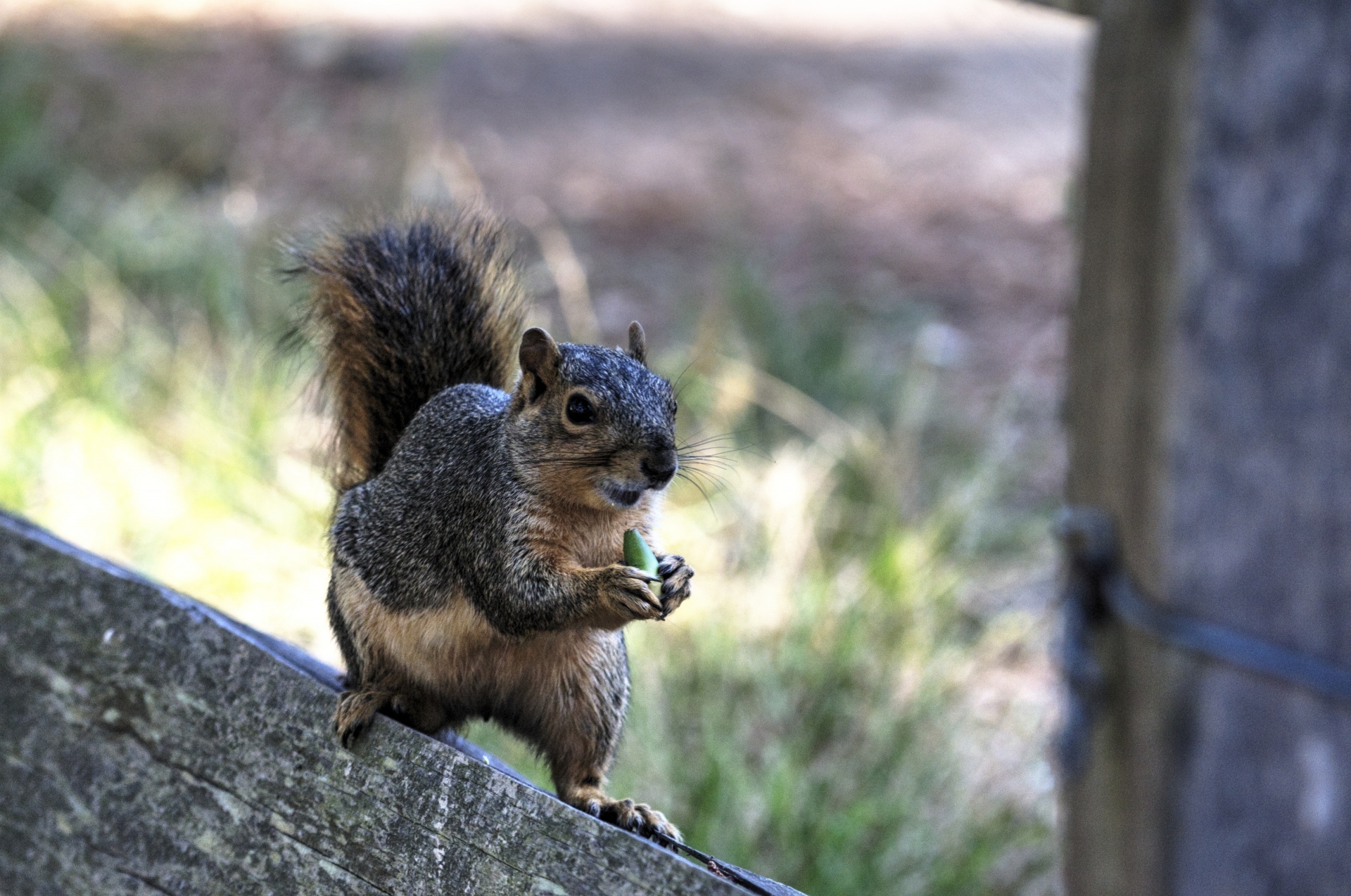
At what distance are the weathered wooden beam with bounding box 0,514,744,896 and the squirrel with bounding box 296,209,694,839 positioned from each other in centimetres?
6

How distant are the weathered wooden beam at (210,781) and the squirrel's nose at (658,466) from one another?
27 cm

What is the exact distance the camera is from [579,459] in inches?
45.1

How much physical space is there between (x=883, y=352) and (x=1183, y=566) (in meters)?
3.13

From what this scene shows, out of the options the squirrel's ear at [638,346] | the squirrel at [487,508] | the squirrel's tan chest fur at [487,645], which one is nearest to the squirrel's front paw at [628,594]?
the squirrel at [487,508]

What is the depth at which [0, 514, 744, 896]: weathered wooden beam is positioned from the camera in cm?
89

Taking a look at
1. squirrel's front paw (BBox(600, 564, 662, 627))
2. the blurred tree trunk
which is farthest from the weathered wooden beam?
the blurred tree trunk

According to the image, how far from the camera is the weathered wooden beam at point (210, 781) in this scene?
893 millimetres

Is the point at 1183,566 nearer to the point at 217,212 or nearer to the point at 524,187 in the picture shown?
the point at 217,212

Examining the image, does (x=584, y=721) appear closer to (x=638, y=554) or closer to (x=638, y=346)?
(x=638, y=554)

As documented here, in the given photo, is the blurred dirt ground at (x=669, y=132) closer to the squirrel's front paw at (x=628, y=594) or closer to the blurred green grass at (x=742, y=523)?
the blurred green grass at (x=742, y=523)

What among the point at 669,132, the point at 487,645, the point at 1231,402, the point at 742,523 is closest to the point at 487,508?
the point at 487,645

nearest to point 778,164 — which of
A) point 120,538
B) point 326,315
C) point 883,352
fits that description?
point 883,352

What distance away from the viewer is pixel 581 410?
3.78ft

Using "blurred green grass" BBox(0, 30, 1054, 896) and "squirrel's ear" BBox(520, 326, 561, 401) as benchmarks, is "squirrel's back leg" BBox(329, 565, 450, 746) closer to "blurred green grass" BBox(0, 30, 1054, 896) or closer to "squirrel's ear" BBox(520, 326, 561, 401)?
"squirrel's ear" BBox(520, 326, 561, 401)
